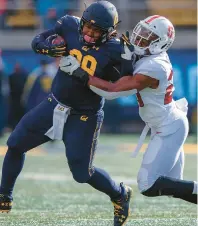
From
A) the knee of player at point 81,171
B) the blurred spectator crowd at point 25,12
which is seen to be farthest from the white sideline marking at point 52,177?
the blurred spectator crowd at point 25,12

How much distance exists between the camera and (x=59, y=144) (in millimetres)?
11438

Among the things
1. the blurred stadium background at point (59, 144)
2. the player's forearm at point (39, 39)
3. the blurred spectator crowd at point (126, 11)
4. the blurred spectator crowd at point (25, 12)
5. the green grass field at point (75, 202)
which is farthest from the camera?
the blurred spectator crowd at point (126, 11)

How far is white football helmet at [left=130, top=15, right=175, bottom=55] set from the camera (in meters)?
4.93

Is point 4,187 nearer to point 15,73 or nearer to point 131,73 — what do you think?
A: point 131,73

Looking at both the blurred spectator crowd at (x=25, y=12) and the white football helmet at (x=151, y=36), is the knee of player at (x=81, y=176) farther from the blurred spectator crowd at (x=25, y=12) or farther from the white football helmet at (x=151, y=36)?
the blurred spectator crowd at (x=25, y=12)

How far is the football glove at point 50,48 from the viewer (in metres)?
5.03

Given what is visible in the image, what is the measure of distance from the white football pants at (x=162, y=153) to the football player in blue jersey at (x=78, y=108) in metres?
0.38

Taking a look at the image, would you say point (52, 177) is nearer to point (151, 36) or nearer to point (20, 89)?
point (151, 36)

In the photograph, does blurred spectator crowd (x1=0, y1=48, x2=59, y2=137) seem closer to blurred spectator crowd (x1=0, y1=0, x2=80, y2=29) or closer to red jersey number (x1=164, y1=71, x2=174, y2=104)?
blurred spectator crowd (x1=0, y1=0, x2=80, y2=29)

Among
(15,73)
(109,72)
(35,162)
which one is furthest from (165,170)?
(15,73)

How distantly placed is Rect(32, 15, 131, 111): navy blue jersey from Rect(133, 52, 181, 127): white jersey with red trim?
199 millimetres

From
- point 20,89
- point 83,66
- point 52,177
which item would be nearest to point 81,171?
point 83,66

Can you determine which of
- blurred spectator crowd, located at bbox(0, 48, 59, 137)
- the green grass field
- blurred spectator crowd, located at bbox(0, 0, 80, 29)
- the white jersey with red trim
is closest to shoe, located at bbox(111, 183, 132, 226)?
the green grass field

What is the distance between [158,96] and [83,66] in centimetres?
52
